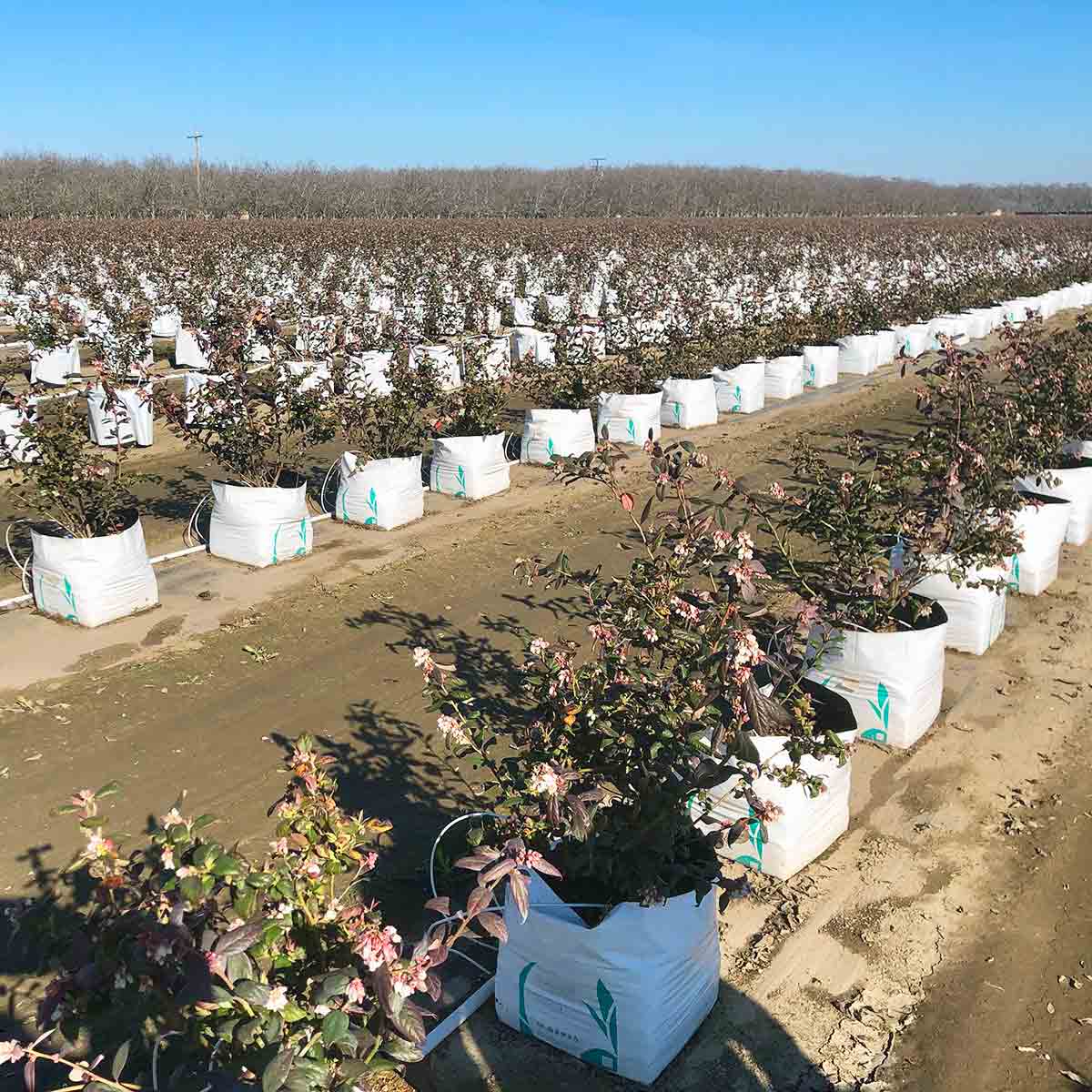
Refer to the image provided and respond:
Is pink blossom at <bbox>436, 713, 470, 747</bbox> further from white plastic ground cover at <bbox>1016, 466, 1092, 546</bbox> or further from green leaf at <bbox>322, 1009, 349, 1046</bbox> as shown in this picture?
white plastic ground cover at <bbox>1016, 466, 1092, 546</bbox>

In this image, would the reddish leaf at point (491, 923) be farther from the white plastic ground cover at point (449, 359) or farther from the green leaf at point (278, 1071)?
the white plastic ground cover at point (449, 359)

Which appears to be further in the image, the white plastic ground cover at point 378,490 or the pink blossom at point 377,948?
the white plastic ground cover at point 378,490

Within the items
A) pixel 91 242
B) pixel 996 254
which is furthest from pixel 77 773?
pixel 996 254

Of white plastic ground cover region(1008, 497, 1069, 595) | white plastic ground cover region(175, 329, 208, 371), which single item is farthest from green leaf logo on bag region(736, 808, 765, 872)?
white plastic ground cover region(175, 329, 208, 371)

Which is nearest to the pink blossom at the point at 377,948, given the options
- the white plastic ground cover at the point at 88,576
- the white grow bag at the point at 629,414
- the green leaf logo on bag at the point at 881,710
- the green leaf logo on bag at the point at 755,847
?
the green leaf logo on bag at the point at 755,847

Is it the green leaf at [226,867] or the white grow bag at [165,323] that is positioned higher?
the green leaf at [226,867]

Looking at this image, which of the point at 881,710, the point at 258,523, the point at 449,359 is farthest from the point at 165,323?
the point at 881,710

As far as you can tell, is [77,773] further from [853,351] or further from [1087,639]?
[853,351]
